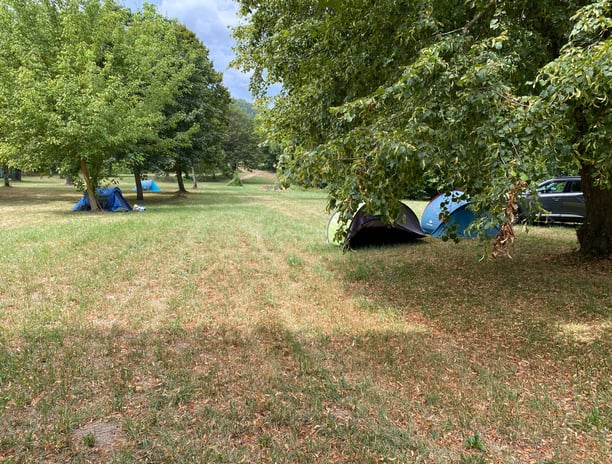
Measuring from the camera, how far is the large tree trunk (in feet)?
19.8

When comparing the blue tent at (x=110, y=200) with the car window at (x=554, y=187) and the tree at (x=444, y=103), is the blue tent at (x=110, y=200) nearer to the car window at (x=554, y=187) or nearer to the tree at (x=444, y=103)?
the tree at (x=444, y=103)

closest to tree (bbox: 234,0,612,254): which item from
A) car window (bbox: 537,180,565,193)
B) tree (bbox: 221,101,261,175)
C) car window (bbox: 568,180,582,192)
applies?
car window (bbox: 568,180,582,192)

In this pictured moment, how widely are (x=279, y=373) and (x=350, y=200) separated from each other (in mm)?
1636

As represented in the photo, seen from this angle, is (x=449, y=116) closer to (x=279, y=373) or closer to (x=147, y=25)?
(x=279, y=373)

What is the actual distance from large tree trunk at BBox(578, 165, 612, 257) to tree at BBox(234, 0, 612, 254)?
2500 millimetres

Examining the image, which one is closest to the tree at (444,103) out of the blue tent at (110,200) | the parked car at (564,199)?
the parked car at (564,199)

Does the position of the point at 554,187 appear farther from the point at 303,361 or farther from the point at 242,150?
the point at 242,150

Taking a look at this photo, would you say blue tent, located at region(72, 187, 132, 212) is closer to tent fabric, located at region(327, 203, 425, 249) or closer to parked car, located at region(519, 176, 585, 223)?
tent fabric, located at region(327, 203, 425, 249)

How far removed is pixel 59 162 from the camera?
14.0m

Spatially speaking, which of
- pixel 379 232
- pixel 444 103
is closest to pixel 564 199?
pixel 379 232

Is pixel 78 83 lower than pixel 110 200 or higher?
higher

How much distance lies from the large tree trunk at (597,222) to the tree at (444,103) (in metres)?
2.50

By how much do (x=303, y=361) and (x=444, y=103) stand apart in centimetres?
270

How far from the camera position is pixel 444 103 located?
3.36 metres
